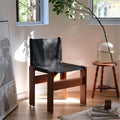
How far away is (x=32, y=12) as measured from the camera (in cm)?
435

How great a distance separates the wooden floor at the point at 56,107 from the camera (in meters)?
3.43

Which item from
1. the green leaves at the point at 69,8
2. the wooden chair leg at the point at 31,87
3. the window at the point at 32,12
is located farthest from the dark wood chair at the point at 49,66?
the window at the point at 32,12

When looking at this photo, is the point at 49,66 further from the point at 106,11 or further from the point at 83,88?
the point at 106,11

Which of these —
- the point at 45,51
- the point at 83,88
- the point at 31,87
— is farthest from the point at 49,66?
the point at 83,88

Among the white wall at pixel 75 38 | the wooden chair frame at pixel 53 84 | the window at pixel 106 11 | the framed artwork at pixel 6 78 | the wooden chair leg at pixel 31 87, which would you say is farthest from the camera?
the window at pixel 106 11

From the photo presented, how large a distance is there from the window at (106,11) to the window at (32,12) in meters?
0.67

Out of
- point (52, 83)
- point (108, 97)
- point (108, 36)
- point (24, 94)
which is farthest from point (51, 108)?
point (108, 36)

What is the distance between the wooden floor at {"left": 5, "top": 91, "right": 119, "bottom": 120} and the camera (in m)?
3.43

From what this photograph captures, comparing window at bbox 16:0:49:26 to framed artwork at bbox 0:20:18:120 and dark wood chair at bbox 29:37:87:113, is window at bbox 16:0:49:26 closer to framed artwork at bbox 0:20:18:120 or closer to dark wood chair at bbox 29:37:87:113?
dark wood chair at bbox 29:37:87:113

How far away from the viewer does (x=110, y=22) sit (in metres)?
4.49

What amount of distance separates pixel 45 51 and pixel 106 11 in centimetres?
123

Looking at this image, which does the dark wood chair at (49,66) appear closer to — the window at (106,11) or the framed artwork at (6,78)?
the framed artwork at (6,78)

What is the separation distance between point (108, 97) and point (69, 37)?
40.2 inches

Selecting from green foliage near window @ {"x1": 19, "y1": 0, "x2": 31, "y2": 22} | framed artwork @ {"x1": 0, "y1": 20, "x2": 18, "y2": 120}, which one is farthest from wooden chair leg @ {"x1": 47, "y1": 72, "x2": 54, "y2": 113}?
green foliage near window @ {"x1": 19, "y1": 0, "x2": 31, "y2": 22}
